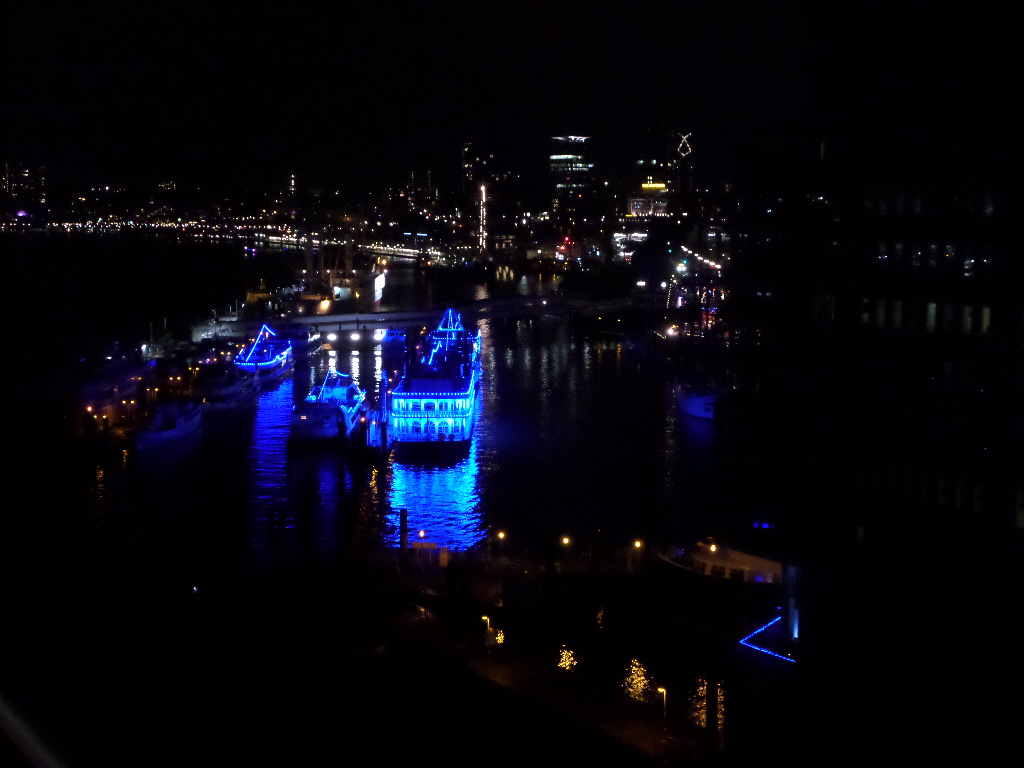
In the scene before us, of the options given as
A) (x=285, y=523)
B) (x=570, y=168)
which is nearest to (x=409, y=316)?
(x=285, y=523)

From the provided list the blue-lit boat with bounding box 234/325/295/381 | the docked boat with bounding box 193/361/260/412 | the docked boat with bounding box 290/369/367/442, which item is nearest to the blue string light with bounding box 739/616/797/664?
the docked boat with bounding box 290/369/367/442

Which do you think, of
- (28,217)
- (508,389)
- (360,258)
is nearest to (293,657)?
(508,389)

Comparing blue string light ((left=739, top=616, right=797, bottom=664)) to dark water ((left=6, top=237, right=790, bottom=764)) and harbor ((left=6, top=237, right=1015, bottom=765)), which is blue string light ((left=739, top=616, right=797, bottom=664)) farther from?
dark water ((left=6, top=237, right=790, bottom=764))

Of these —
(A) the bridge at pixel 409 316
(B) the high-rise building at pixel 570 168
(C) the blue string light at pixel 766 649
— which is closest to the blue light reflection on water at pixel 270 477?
(C) the blue string light at pixel 766 649

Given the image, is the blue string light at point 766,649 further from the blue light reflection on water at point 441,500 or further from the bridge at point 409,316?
the bridge at point 409,316

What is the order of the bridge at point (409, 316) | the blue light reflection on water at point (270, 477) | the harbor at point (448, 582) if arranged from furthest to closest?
the bridge at point (409, 316)
the blue light reflection on water at point (270, 477)
the harbor at point (448, 582)

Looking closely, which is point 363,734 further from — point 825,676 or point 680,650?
point 680,650
